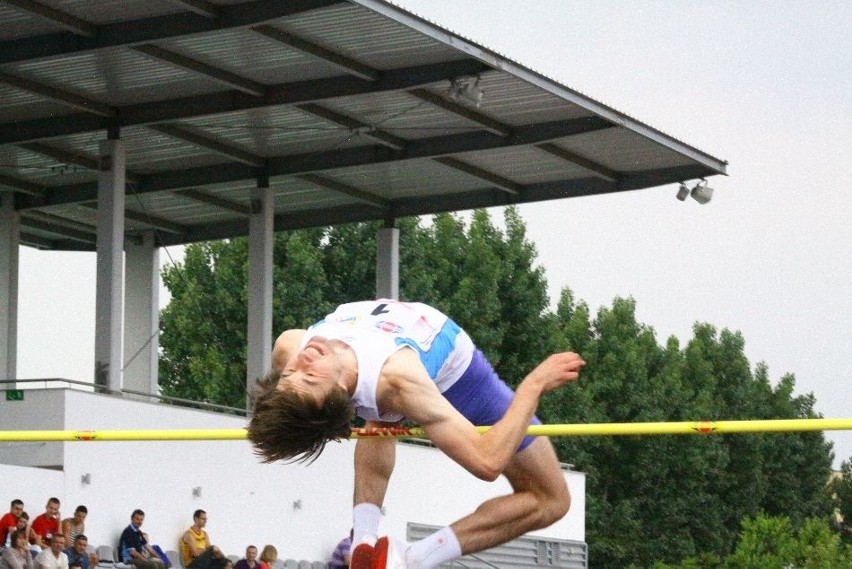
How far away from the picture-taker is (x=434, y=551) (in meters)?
6.45

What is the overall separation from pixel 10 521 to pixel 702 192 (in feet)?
36.4

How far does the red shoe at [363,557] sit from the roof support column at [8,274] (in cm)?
1857

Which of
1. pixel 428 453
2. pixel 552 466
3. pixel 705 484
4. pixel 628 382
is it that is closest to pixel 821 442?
pixel 705 484

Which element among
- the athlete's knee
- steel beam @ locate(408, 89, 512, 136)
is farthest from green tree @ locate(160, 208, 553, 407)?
the athlete's knee

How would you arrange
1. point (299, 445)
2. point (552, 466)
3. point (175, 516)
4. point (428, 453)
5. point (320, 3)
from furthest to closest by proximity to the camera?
point (428, 453) < point (175, 516) < point (320, 3) < point (552, 466) < point (299, 445)

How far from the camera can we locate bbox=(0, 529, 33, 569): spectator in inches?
580

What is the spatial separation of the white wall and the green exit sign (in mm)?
74

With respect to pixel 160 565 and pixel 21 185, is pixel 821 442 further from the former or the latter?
pixel 160 565

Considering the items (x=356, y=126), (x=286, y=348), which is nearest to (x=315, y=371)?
(x=286, y=348)

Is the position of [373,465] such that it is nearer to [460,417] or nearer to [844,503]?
[460,417]

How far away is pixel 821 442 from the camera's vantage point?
50.7 metres

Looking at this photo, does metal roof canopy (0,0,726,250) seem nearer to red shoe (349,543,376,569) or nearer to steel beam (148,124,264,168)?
steel beam (148,124,264,168)

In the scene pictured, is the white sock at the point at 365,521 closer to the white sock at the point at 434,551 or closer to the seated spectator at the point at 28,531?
the white sock at the point at 434,551

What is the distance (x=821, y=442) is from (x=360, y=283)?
18.9 m
